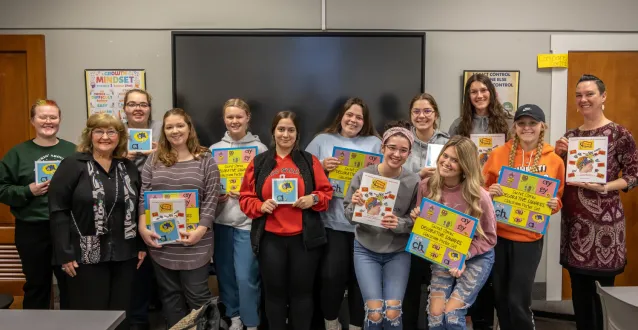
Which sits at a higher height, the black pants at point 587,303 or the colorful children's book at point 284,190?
the colorful children's book at point 284,190

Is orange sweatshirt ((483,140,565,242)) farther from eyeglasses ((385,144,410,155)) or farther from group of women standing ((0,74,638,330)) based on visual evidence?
eyeglasses ((385,144,410,155))

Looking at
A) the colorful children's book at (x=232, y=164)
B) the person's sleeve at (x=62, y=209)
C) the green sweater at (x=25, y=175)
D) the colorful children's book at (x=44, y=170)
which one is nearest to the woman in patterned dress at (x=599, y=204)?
the colorful children's book at (x=232, y=164)

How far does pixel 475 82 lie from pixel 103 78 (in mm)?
3004

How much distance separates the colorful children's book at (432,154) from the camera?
2.79 meters

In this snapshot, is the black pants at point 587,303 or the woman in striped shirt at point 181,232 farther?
the black pants at point 587,303

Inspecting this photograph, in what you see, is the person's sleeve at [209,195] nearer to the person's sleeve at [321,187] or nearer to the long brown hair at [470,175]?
the person's sleeve at [321,187]

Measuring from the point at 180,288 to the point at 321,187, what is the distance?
108cm

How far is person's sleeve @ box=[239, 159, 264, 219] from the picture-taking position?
267cm

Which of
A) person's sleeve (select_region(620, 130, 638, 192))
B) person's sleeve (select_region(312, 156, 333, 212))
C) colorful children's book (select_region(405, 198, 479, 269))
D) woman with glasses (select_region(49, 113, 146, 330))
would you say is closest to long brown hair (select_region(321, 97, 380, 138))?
person's sleeve (select_region(312, 156, 333, 212))

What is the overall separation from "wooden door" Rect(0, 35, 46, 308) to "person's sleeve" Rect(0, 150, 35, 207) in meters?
1.06

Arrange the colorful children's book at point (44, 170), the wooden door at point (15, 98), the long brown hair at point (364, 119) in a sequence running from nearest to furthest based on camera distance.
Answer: the colorful children's book at point (44, 170)
the long brown hair at point (364, 119)
the wooden door at point (15, 98)

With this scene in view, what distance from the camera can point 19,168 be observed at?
288cm

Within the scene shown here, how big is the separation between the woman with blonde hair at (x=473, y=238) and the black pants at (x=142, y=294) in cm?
208

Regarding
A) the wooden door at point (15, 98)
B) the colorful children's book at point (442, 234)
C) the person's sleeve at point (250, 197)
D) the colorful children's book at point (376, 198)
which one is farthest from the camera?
the wooden door at point (15, 98)
